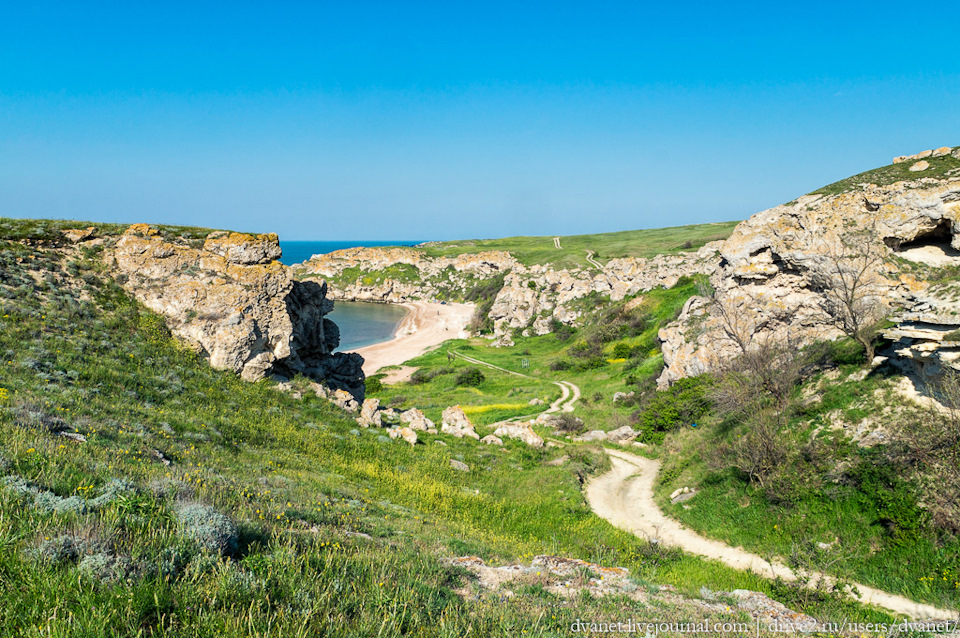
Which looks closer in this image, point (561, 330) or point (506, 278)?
point (561, 330)

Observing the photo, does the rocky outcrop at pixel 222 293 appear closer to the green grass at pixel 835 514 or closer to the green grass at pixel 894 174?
the green grass at pixel 835 514

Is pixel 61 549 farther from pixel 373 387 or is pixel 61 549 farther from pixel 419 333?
pixel 419 333

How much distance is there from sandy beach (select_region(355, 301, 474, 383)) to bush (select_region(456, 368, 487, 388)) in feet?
34.9

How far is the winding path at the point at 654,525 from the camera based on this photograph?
11148 millimetres

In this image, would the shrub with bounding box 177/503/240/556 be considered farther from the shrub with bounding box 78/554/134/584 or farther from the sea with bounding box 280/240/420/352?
the sea with bounding box 280/240/420/352

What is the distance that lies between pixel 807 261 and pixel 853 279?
5.58 m

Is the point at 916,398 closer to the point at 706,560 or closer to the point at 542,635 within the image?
the point at 706,560

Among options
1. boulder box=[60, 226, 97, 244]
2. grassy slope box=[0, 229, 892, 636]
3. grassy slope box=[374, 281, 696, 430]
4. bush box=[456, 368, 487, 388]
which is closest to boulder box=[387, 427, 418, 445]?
grassy slope box=[0, 229, 892, 636]

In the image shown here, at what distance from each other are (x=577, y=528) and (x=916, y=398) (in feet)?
40.3

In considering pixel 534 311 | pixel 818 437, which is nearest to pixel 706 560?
pixel 818 437

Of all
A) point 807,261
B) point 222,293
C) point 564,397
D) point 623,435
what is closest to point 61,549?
point 222,293

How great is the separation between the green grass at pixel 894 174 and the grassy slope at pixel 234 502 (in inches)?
1087

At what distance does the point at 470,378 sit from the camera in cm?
5222

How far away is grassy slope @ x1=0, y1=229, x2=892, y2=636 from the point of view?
444 cm
